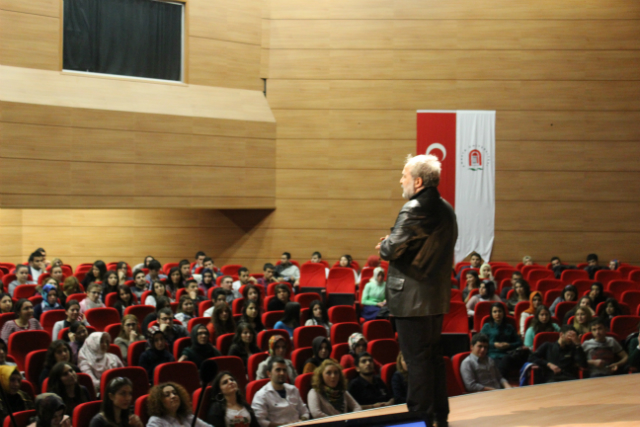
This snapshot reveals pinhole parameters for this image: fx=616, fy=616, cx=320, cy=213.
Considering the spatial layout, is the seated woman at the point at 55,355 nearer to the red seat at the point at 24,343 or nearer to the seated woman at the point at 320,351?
the red seat at the point at 24,343

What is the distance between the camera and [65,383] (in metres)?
4.52

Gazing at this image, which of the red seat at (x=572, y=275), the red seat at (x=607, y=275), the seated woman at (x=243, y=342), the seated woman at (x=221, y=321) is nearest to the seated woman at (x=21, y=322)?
the seated woman at (x=221, y=321)

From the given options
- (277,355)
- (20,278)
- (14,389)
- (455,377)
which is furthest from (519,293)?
(20,278)

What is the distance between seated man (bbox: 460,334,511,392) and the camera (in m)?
5.52

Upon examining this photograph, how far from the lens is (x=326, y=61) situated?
39.7 ft

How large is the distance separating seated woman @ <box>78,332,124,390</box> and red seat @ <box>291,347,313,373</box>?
5.23ft

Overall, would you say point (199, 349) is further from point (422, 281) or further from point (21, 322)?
point (422, 281)

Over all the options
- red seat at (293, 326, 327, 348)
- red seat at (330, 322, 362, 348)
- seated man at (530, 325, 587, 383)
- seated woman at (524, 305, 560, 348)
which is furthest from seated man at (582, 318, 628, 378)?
red seat at (293, 326, 327, 348)

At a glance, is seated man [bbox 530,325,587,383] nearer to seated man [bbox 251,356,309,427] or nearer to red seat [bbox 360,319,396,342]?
red seat [bbox 360,319,396,342]

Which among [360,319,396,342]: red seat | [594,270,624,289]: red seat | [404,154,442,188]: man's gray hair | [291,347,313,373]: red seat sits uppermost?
[404,154,442,188]: man's gray hair

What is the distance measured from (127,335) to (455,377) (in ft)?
10.4

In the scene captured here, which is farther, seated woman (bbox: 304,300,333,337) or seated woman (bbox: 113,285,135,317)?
seated woman (bbox: 113,285,135,317)

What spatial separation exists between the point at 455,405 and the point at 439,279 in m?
0.86

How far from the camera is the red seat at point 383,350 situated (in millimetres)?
5961
